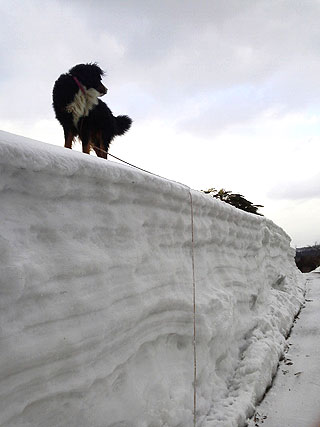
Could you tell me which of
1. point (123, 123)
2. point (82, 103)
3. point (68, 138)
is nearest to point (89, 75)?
point (82, 103)

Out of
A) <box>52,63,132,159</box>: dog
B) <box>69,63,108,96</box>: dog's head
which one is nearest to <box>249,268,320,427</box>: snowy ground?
<box>52,63,132,159</box>: dog

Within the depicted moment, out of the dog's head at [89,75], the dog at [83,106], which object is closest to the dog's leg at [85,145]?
the dog at [83,106]

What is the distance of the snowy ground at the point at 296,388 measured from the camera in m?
1.99

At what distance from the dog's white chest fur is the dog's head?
0.05 metres

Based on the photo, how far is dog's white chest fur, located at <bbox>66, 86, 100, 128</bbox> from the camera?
326 cm

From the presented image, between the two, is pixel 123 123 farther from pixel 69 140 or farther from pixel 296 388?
pixel 296 388

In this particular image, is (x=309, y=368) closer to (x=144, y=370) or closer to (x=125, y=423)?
(x=144, y=370)

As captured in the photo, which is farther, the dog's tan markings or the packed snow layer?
the dog's tan markings

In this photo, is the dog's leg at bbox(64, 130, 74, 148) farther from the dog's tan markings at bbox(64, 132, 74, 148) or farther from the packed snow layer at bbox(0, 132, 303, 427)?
the packed snow layer at bbox(0, 132, 303, 427)

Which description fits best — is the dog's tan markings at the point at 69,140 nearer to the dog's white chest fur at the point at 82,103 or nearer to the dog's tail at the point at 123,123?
the dog's white chest fur at the point at 82,103

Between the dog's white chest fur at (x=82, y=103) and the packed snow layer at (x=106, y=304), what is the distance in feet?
5.30

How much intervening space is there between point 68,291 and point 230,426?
119cm

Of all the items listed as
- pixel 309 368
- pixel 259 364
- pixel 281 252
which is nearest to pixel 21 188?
pixel 259 364

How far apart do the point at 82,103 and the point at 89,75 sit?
314 millimetres
